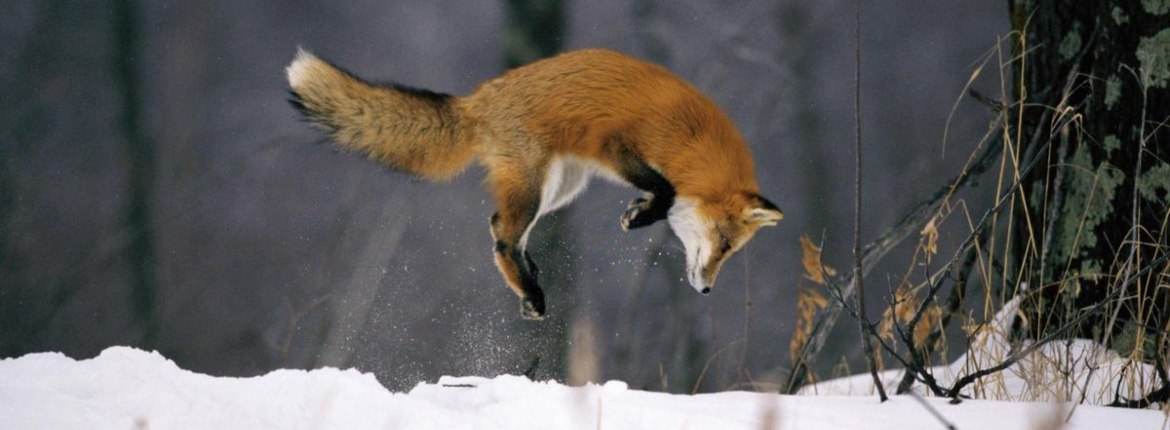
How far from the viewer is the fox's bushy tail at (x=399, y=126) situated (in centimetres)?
360

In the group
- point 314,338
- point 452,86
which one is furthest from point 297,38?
point 314,338

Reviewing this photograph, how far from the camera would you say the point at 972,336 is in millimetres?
2521

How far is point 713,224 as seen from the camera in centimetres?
378

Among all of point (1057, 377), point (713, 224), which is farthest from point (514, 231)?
point (1057, 377)

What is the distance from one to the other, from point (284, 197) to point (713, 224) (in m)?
3.08

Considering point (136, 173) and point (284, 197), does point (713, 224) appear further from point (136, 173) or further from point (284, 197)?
point (136, 173)

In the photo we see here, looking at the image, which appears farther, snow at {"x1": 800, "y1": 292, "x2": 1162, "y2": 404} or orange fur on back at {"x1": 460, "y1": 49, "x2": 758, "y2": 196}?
orange fur on back at {"x1": 460, "y1": 49, "x2": 758, "y2": 196}

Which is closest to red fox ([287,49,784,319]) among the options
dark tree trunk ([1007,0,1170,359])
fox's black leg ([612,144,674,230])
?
fox's black leg ([612,144,674,230])

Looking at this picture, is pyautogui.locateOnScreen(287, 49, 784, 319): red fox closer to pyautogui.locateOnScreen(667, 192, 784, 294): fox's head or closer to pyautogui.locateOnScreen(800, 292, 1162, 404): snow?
pyautogui.locateOnScreen(667, 192, 784, 294): fox's head

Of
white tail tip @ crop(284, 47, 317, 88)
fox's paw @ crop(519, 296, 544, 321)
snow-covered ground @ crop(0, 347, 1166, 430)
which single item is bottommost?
fox's paw @ crop(519, 296, 544, 321)

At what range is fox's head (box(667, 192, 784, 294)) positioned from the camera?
3627mm

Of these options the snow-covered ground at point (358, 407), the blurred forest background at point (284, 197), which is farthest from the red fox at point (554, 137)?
the snow-covered ground at point (358, 407)

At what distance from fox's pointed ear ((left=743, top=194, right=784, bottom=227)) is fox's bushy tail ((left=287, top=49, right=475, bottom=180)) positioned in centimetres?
103

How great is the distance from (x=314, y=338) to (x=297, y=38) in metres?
1.70
